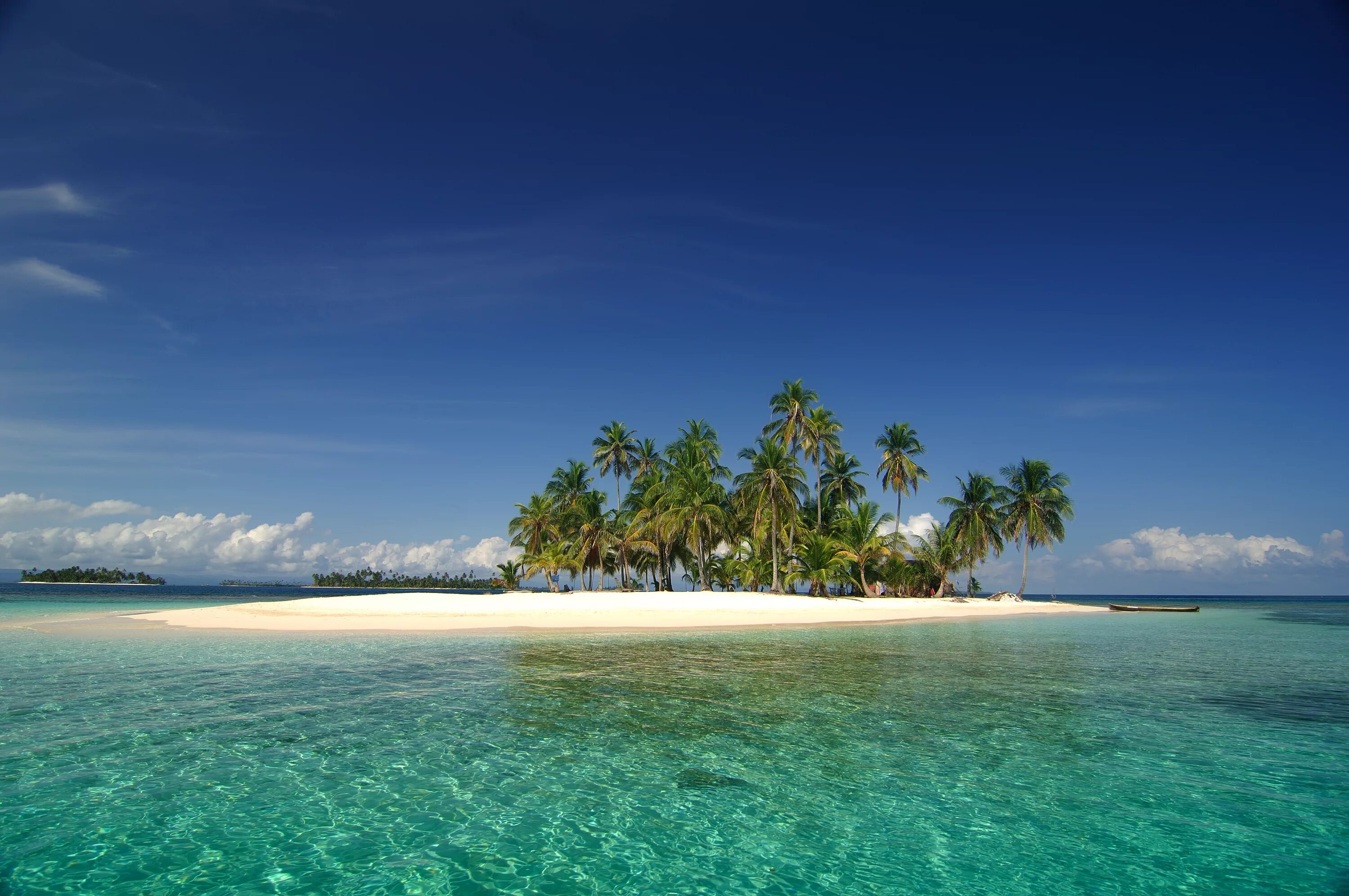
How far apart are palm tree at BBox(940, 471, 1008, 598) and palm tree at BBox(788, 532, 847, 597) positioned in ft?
47.2

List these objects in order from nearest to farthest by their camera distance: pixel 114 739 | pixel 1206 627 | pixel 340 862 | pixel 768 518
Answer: pixel 340 862 → pixel 114 739 → pixel 1206 627 → pixel 768 518

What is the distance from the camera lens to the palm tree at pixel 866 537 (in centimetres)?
5634

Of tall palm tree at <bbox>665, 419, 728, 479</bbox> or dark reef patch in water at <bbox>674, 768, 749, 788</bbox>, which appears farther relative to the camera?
tall palm tree at <bbox>665, 419, 728, 479</bbox>

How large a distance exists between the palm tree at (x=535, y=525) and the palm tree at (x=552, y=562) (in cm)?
355

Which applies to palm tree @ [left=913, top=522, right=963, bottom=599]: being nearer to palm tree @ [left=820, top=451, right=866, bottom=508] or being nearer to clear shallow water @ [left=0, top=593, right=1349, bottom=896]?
palm tree @ [left=820, top=451, right=866, bottom=508]

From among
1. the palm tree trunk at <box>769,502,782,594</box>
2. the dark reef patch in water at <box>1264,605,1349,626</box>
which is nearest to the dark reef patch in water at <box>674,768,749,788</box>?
the palm tree trunk at <box>769,502,782,594</box>

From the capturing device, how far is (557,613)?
121 feet

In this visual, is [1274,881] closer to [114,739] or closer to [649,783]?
[649,783]

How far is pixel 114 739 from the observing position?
10570mm

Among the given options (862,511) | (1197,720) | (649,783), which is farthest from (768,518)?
(649,783)

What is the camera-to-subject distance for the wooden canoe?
5619 centimetres

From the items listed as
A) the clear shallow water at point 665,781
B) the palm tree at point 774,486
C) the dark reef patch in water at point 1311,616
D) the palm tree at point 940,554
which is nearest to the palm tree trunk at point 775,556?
the palm tree at point 774,486

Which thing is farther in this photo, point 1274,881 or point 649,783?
point 649,783

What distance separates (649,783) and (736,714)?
14.1 ft
